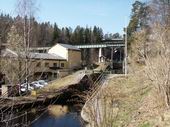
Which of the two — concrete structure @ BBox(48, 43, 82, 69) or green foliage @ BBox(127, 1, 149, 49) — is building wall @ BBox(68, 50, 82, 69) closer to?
concrete structure @ BBox(48, 43, 82, 69)

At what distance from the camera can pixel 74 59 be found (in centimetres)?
7575

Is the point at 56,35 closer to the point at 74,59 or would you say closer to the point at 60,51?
the point at 74,59

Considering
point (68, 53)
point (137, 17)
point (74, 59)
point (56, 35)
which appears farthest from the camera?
point (56, 35)

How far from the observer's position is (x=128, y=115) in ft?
54.9

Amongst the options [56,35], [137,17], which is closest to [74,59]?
[137,17]

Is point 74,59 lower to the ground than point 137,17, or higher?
lower

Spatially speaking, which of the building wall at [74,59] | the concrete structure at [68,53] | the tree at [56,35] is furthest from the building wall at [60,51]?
the tree at [56,35]

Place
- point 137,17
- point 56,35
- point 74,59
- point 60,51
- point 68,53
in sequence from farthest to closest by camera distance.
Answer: point 56,35, point 74,59, point 60,51, point 68,53, point 137,17

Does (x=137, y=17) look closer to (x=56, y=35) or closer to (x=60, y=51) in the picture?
(x=60, y=51)

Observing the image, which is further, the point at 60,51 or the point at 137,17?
the point at 60,51

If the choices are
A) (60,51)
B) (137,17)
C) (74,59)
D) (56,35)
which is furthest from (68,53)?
(56,35)

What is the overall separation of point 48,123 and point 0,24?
2324cm

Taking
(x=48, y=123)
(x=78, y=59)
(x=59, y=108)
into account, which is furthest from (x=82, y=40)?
(x=48, y=123)

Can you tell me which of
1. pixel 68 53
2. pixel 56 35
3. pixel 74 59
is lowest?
pixel 74 59
